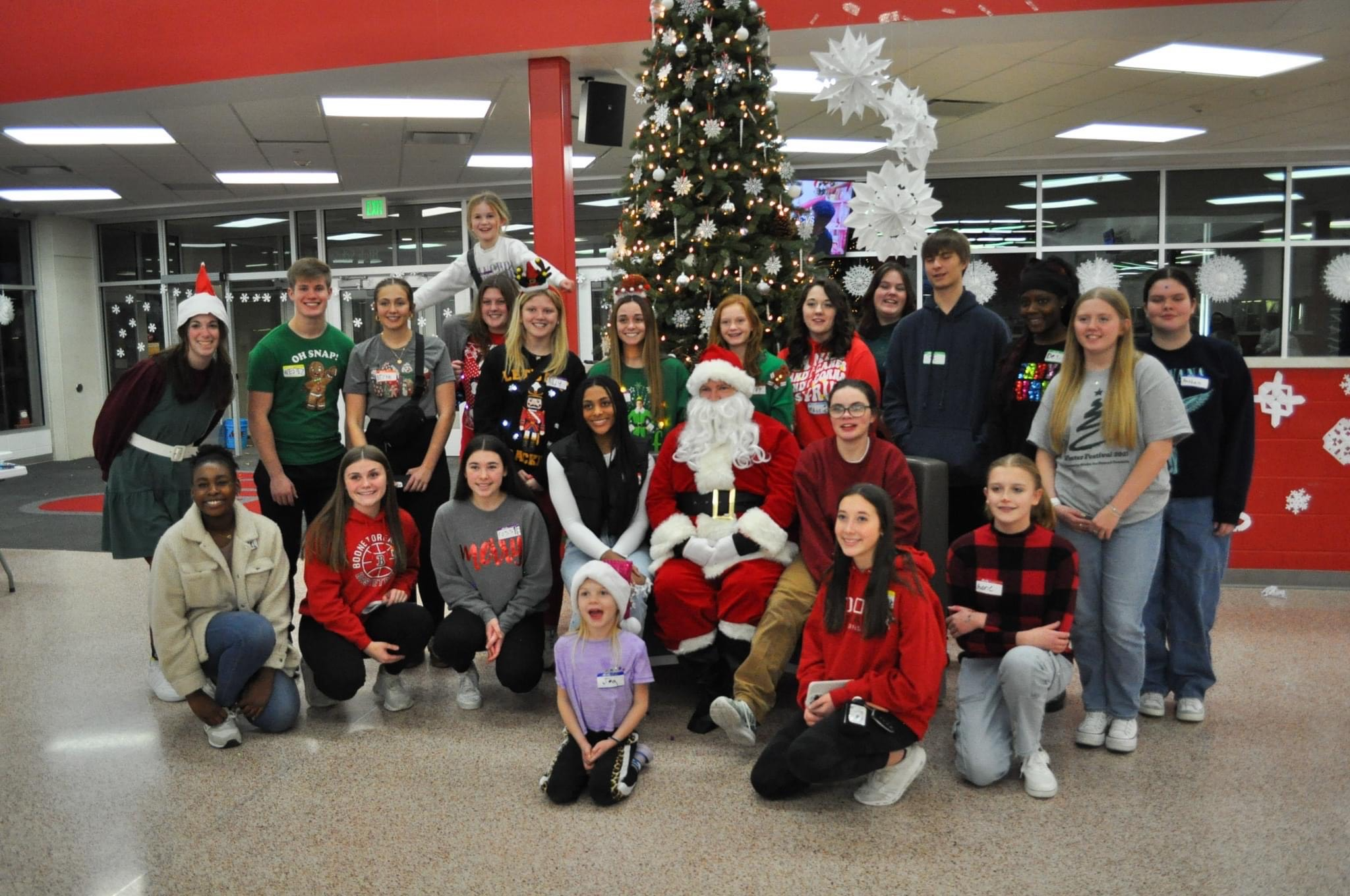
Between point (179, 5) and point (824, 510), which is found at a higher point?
point (179, 5)

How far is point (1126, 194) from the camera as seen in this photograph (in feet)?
38.8

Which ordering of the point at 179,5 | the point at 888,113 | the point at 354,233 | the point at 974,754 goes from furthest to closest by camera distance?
1. the point at 354,233
2. the point at 179,5
3. the point at 888,113
4. the point at 974,754

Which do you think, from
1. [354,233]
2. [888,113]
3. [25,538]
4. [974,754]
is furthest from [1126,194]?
[25,538]

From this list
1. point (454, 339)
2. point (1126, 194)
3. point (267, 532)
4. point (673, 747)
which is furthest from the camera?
point (1126, 194)

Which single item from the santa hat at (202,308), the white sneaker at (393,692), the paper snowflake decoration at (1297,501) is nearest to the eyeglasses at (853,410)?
the white sneaker at (393,692)

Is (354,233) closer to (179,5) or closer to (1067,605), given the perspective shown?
(179,5)

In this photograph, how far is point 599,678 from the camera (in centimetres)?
309

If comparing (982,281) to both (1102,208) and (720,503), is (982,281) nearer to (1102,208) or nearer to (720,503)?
(720,503)

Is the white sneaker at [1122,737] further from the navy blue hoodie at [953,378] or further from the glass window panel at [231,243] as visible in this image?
the glass window panel at [231,243]

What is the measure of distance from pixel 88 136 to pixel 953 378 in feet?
27.3

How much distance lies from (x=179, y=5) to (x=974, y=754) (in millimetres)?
7027

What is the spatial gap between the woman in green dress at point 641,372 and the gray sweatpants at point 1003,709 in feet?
5.26

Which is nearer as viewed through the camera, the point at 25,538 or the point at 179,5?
the point at 179,5

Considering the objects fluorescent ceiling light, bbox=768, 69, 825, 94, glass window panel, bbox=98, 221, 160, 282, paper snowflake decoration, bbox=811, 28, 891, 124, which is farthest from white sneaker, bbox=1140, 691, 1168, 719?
glass window panel, bbox=98, 221, 160, 282
